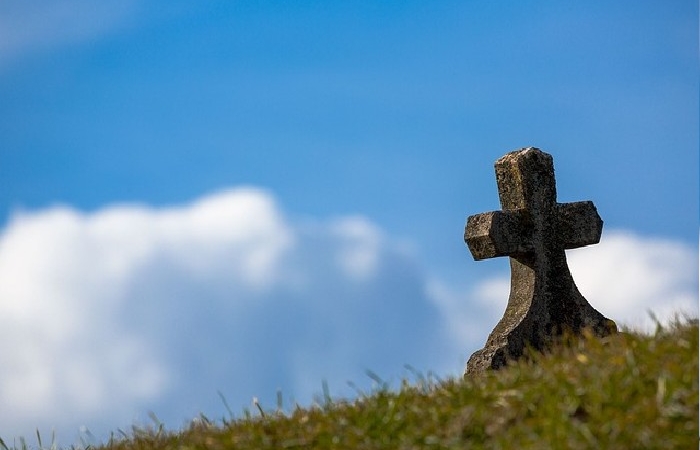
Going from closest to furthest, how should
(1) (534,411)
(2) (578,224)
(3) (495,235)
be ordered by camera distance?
1. (1) (534,411)
2. (3) (495,235)
3. (2) (578,224)

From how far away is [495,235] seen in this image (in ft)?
35.7

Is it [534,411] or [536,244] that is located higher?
[536,244]

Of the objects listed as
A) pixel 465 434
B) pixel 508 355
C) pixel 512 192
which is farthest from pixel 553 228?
pixel 465 434

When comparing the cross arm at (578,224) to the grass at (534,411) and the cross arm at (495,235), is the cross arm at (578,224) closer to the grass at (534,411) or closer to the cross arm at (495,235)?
the cross arm at (495,235)

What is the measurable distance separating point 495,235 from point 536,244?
2.41ft


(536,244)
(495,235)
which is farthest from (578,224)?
(495,235)

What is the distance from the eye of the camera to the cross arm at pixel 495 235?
10.9m

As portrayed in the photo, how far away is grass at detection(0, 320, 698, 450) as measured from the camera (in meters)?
5.30

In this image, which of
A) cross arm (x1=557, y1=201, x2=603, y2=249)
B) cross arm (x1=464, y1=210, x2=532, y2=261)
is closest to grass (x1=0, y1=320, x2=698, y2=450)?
cross arm (x1=464, y1=210, x2=532, y2=261)

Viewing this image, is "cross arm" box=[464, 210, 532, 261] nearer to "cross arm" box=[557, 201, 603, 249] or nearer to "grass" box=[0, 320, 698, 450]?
"cross arm" box=[557, 201, 603, 249]

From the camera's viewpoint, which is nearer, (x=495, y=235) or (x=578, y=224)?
(x=495, y=235)

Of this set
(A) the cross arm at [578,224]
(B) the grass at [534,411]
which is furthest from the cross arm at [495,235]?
(B) the grass at [534,411]

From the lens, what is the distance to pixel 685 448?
16.9 ft

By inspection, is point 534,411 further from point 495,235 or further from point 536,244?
point 536,244
